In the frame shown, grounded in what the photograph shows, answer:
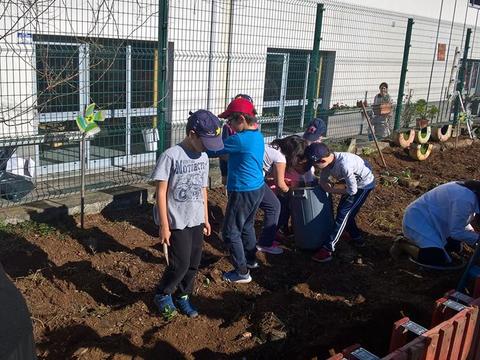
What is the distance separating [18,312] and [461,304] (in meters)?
2.50

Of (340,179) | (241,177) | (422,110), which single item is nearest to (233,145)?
(241,177)

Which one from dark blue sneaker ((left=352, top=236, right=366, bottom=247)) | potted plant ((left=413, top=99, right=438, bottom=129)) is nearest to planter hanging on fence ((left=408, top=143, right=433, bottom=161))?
potted plant ((left=413, top=99, right=438, bottom=129))

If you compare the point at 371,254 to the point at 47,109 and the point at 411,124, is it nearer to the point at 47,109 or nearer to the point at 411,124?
the point at 47,109

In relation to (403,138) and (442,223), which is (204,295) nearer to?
(442,223)

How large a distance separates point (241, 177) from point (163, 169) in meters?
0.99

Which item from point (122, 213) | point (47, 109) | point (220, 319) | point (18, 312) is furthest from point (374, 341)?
point (47, 109)

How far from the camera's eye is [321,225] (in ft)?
17.2

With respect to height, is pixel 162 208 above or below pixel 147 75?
below

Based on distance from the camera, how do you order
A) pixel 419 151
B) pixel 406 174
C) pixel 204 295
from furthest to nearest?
pixel 419 151, pixel 406 174, pixel 204 295

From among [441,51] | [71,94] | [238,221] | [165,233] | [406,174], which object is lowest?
[406,174]

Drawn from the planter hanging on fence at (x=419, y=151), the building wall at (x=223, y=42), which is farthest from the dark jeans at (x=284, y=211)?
the planter hanging on fence at (x=419, y=151)

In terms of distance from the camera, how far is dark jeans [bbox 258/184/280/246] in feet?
16.4

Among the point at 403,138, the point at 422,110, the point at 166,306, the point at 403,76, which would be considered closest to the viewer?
the point at 166,306

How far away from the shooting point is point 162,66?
6422 millimetres
